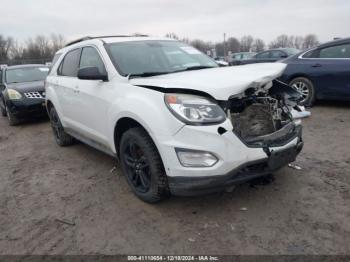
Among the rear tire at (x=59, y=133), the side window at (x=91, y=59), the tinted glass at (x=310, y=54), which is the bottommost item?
the rear tire at (x=59, y=133)

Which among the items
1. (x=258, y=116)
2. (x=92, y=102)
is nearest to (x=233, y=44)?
(x=92, y=102)

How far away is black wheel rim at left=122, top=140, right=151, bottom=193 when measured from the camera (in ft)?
10.8

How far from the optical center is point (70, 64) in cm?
499

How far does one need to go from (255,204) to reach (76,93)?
280 centimetres

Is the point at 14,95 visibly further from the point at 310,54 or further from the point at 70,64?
the point at 310,54

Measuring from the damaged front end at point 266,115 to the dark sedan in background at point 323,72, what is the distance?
11.7 feet

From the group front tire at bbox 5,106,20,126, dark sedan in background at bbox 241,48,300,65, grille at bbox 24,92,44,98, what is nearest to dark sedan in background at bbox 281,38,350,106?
grille at bbox 24,92,44,98

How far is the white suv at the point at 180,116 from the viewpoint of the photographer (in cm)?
274

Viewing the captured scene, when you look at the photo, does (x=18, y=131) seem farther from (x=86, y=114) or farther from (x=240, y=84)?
(x=240, y=84)

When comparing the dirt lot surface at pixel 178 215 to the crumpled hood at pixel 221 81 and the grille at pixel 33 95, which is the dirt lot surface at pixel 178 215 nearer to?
the crumpled hood at pixel 221 81

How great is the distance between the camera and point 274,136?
3.06 m

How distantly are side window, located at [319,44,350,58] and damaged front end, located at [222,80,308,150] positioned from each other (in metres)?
3.86

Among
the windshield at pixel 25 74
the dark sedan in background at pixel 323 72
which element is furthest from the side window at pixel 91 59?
the windshield at pixel 25 74

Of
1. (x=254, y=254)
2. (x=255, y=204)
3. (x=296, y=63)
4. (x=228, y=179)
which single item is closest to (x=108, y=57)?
(x=228, y=179)
